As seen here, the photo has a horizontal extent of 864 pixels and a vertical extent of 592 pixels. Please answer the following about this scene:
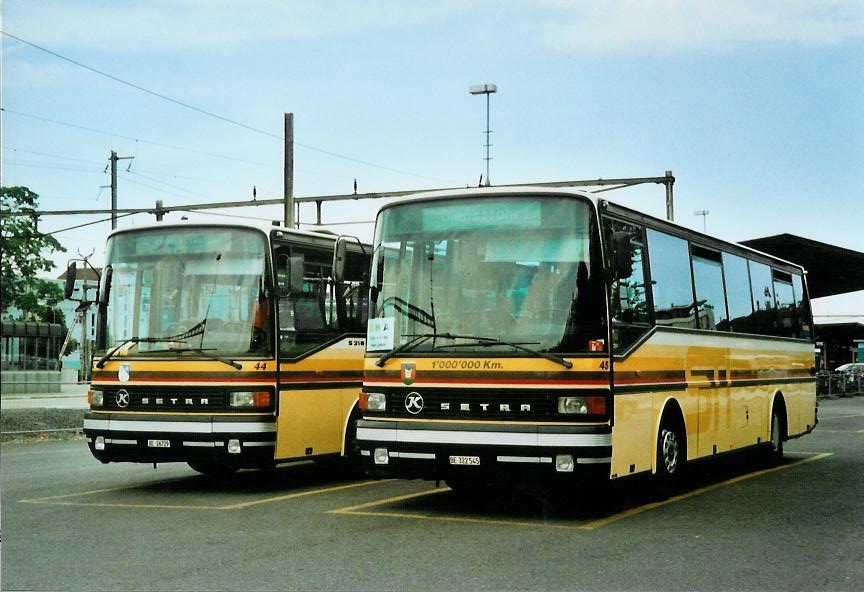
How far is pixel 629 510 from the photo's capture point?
39.2 ft

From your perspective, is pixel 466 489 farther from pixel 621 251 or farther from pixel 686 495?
pixel 621 251

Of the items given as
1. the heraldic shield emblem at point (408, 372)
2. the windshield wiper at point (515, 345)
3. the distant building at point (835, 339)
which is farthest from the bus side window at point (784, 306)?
the distant building at point (835, 339)

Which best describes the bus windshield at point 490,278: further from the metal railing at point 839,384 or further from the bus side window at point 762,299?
the metal railing at point 839,384

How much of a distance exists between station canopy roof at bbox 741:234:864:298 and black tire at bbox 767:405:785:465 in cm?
1532

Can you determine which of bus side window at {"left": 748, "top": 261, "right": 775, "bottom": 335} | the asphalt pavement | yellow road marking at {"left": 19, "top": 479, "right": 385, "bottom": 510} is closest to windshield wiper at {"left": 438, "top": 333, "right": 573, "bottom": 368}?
yellow road marking at {"left": 19, "top": 479, "right": 385, "bottom": 510}

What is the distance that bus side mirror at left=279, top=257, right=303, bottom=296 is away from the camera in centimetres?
1341

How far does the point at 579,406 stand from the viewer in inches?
425

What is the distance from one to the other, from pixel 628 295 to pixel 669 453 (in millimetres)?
2107

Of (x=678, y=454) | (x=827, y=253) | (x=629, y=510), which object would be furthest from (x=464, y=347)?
(x=827, y=253)

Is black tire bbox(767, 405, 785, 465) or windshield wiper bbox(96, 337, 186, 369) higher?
windshield wiper bbox(96, 337, 186, 369)

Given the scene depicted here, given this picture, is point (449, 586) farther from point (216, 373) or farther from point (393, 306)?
point (216, 373)

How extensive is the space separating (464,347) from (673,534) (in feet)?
8.38

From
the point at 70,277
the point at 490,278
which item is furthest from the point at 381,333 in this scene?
the point at 70,277

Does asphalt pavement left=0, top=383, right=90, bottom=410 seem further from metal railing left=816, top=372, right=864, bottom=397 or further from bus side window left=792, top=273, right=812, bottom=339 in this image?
metal railing left=816, top=372, right=864, bottom=397
